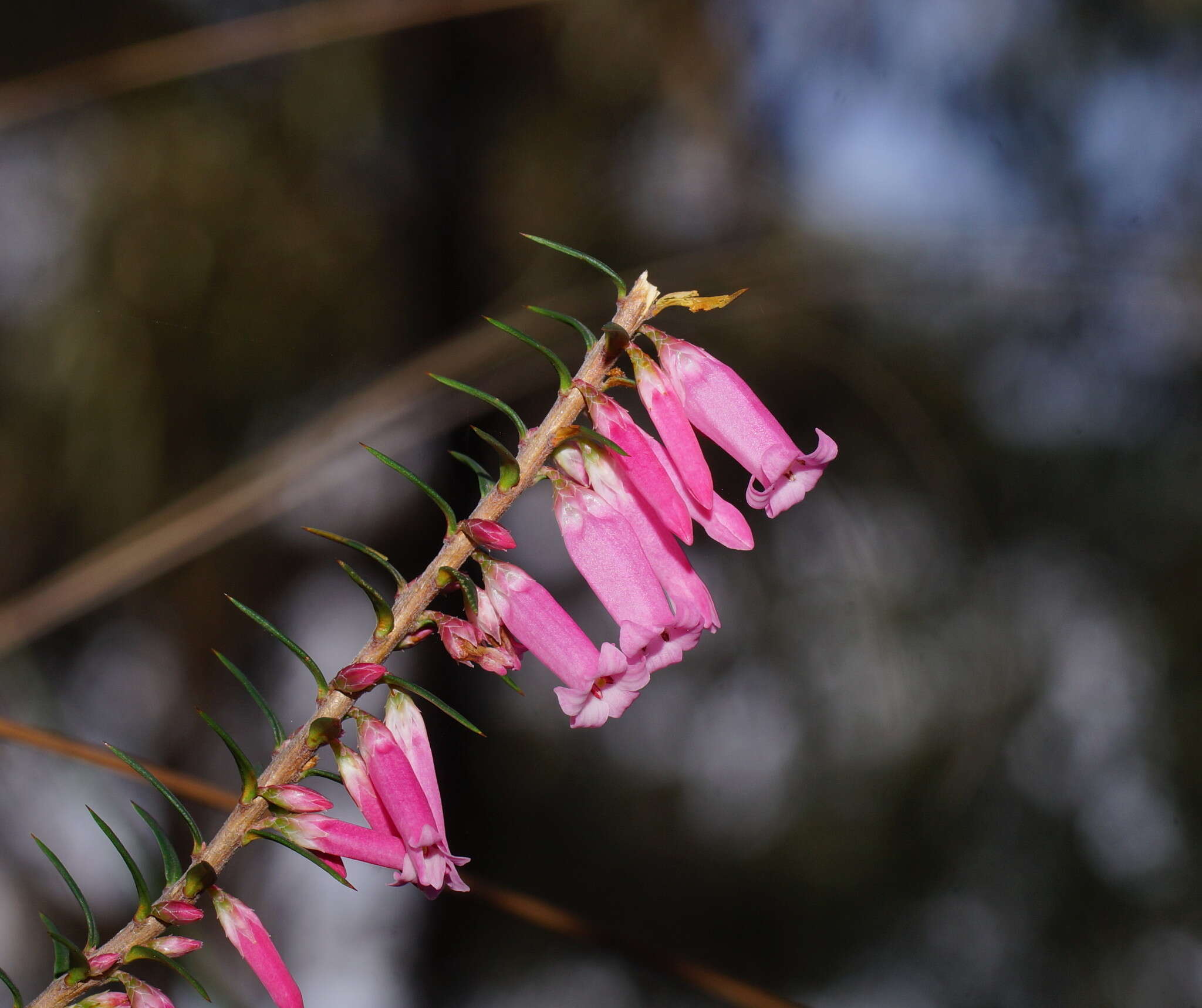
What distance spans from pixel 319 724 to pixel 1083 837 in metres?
1.13

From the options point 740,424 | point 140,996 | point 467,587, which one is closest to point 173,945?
point 140,996

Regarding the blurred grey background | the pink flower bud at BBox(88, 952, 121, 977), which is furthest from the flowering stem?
the blurred grey background

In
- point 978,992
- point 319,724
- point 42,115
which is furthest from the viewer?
point 978,992

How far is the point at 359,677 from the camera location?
9.1 inches

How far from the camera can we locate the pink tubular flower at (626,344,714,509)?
0.27m

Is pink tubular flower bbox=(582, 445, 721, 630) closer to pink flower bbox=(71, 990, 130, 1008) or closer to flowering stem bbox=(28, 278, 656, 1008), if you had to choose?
flowering stem bbox=(28, 278, 656, 1008)

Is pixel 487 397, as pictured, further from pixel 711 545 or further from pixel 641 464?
pixel 711 545

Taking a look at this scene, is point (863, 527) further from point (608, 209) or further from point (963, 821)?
point (608, 209)

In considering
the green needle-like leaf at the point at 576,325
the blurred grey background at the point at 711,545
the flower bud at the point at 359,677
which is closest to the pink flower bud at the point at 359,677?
the flower bud at the point at 359,677

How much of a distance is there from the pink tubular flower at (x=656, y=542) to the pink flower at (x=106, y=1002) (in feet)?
0.58

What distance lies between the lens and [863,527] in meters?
1.13

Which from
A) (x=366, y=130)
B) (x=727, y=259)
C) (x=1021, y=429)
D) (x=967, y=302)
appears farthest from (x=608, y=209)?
(x=1021, y=429)

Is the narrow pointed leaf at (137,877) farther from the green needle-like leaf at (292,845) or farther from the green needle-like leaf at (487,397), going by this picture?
the green needle-like leaf at (487,397)

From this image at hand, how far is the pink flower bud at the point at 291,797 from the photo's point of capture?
0.78 feet
